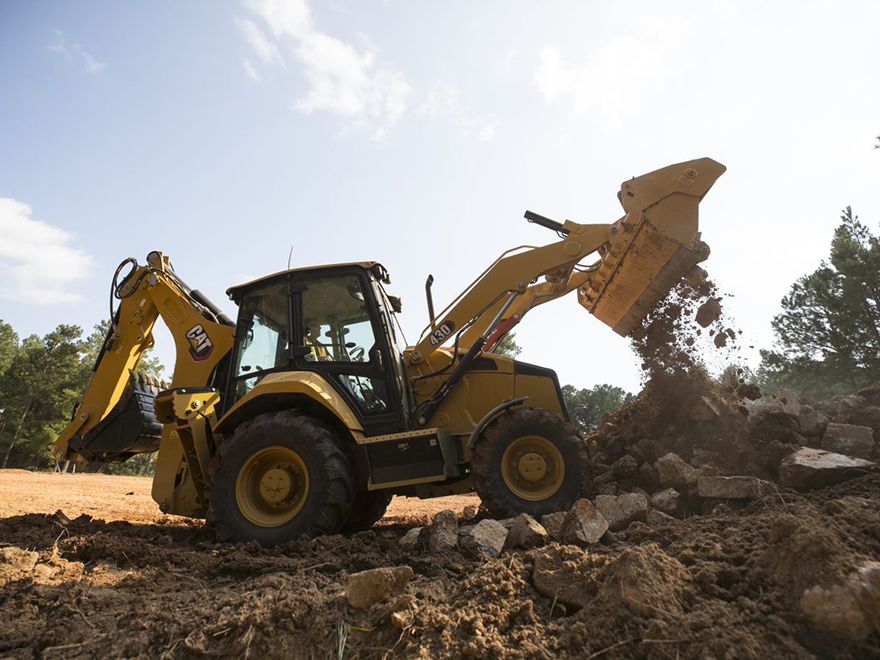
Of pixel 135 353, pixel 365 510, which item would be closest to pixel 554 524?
pixel 365 510

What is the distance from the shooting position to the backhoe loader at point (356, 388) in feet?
15.5

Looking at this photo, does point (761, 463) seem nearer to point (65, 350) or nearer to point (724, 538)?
point (724, 538)

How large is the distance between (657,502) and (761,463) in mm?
1409

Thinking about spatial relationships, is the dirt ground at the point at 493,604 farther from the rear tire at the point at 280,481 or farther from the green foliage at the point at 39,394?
the green foliage at the point at 39,394

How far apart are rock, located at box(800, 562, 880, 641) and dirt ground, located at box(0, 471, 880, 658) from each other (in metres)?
0.04

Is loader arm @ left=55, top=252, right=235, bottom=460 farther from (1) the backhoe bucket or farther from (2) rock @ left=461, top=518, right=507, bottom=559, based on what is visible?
(1) the backhoe bucket

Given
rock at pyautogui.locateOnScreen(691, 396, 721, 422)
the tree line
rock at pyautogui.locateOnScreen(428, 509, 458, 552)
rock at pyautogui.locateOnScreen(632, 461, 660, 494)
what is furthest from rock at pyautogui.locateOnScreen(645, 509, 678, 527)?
the tree line

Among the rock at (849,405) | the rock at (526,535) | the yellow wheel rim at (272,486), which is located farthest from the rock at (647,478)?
the yellow wheel rim at (272,486)

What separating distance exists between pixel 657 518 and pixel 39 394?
39.3 metres

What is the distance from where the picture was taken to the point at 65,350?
3484 centimetres

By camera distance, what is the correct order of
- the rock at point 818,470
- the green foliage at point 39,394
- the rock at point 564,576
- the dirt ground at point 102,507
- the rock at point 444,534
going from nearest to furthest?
the rock at point 564,576 → the rock at point 444,534 → the rock at point 818,470 → the dirt ground at point 102,507 → the green foliage at point 39,394

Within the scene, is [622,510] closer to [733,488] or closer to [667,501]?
[667,501]

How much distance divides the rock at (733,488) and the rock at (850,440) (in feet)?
4.82

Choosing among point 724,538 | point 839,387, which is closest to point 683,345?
point 724,538
